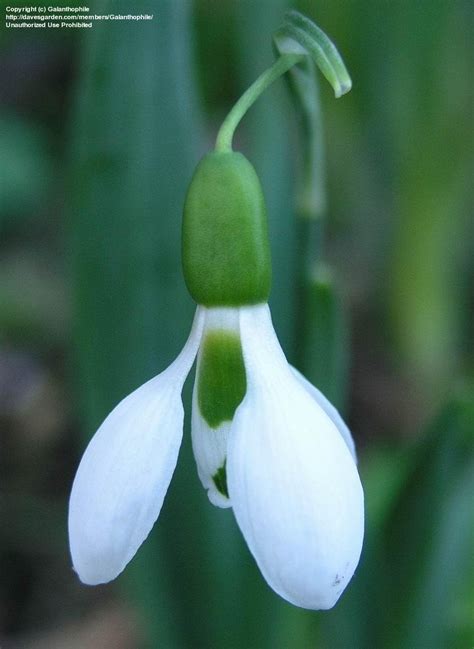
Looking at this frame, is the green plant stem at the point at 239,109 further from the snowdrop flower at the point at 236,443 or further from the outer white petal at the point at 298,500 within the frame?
the outer white petal at the point at 298,500

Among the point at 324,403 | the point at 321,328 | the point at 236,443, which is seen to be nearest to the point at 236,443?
the point at 236,443

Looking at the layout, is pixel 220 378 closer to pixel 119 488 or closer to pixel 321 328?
pixel 119 488

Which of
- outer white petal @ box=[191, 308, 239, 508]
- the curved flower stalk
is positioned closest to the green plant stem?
the curved flower stalk

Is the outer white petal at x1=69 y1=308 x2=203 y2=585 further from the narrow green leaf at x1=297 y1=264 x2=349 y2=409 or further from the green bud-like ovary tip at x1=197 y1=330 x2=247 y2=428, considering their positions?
the narrow green leaf at x1=297 y1=264 x2=349 y2=409

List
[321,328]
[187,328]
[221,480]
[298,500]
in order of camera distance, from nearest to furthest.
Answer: [298,500], [221,480], [321,328], [187,328]

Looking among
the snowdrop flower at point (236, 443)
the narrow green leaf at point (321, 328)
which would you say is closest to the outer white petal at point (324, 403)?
the snowdrop flower at point (236, 443)

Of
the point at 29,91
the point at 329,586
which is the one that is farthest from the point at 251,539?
the point at 29,91
